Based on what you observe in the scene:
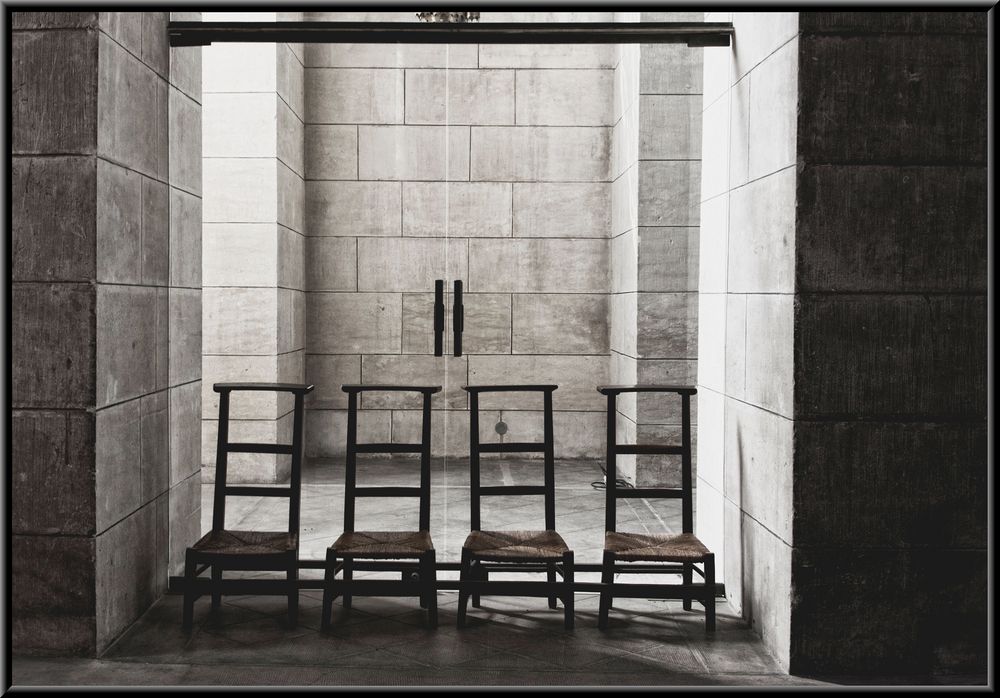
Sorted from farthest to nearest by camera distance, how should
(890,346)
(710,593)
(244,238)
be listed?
(244,238), (710,593), (890,346)

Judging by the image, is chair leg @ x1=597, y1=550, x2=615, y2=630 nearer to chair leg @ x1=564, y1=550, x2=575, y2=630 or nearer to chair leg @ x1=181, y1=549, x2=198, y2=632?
chair leg @ x1=564, y1=550, x2=575, y2=630

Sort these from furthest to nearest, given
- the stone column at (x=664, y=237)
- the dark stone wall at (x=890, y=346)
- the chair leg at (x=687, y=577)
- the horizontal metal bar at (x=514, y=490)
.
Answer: the stone column at (x=664, y=237), the horizontal metal bar at (x=514, y=490), the chair leg at (x=687, y=577), the dark stone wall at (x=890, y=346)

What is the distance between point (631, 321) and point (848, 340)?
4.00 meters

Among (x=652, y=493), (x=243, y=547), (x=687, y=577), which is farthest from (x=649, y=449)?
(x=243, y=547)

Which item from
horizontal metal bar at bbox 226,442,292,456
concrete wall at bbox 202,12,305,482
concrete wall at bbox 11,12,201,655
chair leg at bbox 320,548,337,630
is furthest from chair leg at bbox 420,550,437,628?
concrete wall at bbox 202,12,305,482

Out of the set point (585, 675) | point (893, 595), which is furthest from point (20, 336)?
point (893, 595)

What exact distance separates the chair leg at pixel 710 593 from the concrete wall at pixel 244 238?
444 cm

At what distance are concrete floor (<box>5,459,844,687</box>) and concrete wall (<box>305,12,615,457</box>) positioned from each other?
3437 millimetres

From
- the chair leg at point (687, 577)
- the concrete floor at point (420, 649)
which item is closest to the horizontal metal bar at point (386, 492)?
the concrete floor at point (420, 649)

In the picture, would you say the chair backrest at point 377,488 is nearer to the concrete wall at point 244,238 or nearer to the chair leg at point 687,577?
the chair leg at point 687,577

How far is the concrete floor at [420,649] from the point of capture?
4055 millimetres

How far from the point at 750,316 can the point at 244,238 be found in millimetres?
4692

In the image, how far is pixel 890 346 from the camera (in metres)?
4.09

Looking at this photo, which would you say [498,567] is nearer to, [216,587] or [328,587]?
[328,587]
